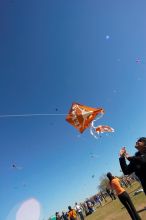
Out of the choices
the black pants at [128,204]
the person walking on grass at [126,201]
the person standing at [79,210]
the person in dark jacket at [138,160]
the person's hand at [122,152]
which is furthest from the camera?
the person standing at [79,210]

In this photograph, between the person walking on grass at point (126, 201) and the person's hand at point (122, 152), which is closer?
the person's hand at point (122, 152)

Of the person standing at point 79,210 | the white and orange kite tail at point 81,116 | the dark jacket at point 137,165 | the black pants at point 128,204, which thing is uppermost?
the white and orange kite tail at point 81,116

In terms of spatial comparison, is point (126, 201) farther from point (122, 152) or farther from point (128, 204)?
point (122, 152)

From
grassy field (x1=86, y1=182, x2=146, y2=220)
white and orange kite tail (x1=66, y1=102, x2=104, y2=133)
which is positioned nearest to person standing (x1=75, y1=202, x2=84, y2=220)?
grassy field (x1=86, y1=182, x2=146, y2=220)

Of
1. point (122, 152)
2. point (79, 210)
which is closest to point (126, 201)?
point (122, 152)

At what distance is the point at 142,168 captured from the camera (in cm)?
626

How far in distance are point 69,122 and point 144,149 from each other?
6.60m

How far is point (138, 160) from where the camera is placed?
20.5 feet

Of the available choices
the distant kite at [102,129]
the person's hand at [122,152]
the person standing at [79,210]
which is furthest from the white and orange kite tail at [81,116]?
the person standing at [79,210]

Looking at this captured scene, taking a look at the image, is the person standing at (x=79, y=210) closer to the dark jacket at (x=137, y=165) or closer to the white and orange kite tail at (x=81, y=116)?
the white and orange kite tail at (x=81, y=116)

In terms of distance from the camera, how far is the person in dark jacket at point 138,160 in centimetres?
611

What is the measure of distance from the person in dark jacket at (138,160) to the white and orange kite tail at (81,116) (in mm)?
5869

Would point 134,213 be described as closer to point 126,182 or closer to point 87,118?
point 87,118

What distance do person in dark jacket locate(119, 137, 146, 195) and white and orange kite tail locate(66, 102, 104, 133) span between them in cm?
587
